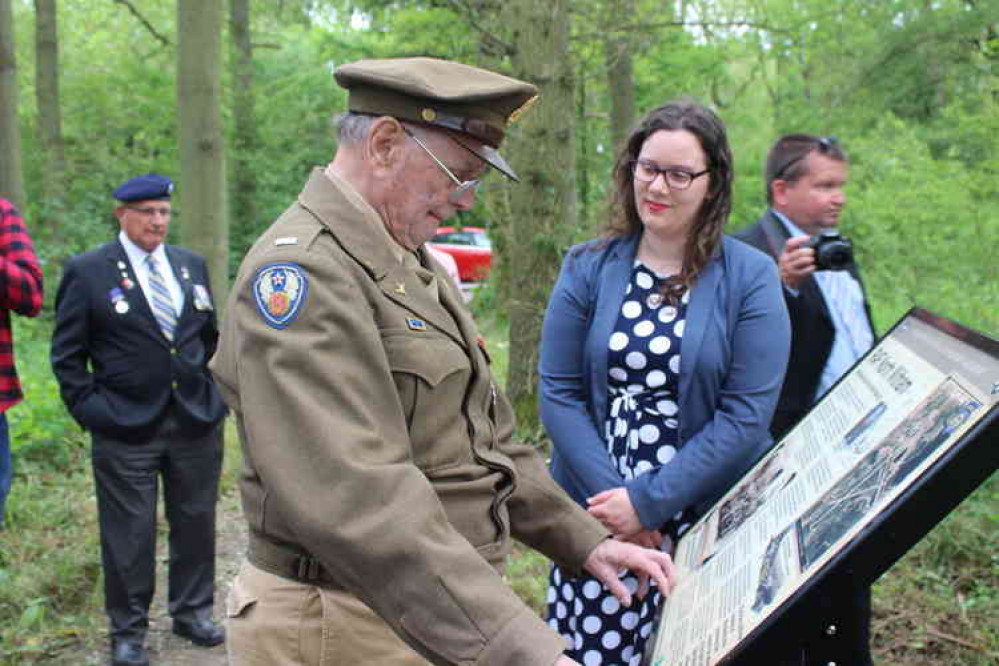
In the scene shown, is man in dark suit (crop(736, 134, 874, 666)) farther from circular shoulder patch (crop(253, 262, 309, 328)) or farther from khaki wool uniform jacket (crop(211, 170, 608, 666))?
circular shoulder patch (crop(253, 262, 309, 328))

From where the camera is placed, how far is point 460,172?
1861 millimetres

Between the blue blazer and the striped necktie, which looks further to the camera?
the striped necktie

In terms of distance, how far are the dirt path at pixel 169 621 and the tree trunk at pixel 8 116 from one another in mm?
7158

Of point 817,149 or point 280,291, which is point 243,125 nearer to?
point 817,149

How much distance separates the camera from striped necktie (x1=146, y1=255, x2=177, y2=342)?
450cm

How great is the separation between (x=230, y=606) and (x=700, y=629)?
0.92 metres

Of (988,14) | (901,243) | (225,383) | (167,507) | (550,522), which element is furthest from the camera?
(988,14)

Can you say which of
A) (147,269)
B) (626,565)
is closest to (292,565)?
(626,565)

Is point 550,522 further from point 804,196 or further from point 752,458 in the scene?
point 804,196

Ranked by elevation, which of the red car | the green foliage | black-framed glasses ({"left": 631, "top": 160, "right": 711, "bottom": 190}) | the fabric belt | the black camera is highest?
black-framed glasses ({"left": 631, "top": 160, "right": 711, "bottom": 190})

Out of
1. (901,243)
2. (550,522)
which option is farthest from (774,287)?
(901,243)

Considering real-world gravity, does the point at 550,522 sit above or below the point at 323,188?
below

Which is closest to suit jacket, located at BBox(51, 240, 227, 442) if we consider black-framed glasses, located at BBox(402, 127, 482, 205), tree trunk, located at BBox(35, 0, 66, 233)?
black-framed glasses, located at BBox(402, 127, 482, 205)

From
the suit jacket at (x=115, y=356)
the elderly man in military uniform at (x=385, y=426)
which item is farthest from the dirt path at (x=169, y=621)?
the elderly man in military uniform at (x=385, y=426)
